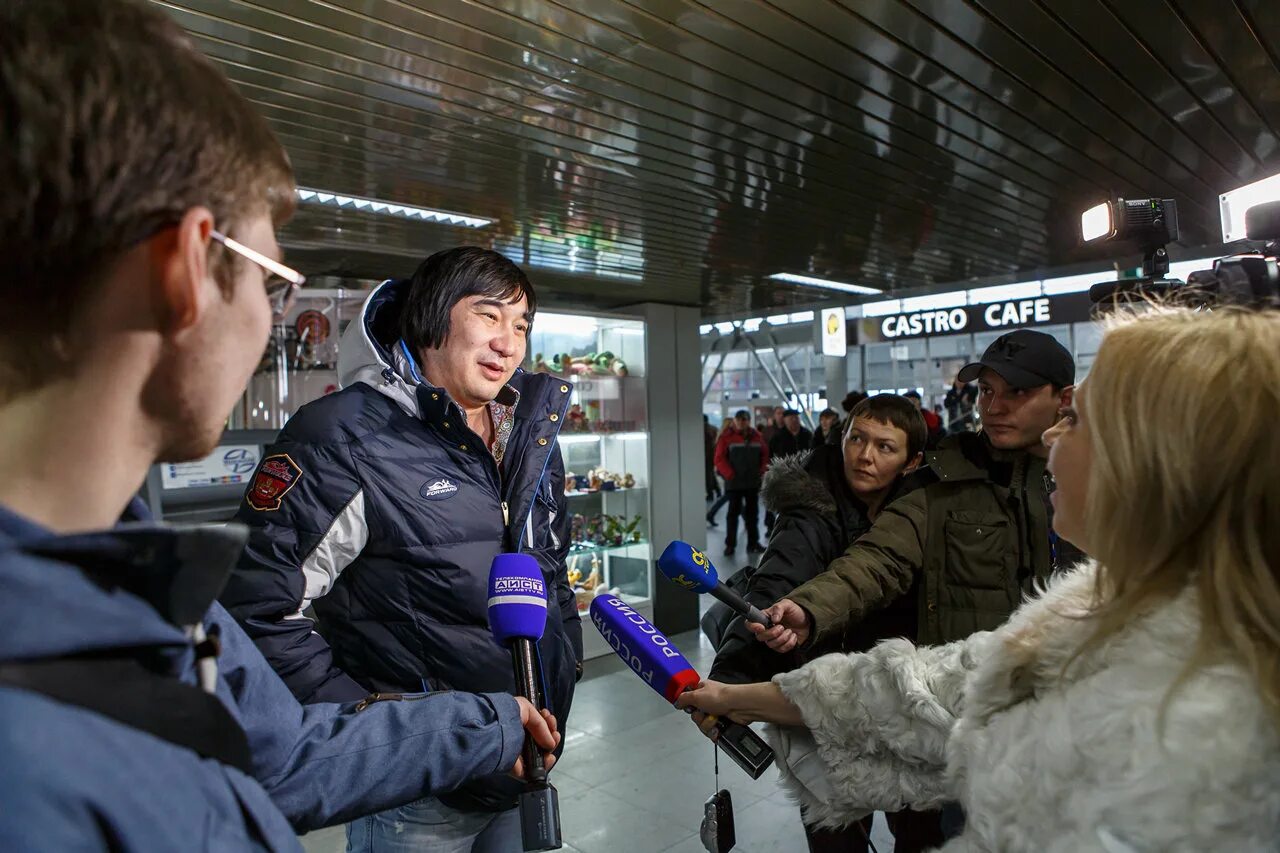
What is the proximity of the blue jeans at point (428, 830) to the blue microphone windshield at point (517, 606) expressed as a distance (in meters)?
0.44

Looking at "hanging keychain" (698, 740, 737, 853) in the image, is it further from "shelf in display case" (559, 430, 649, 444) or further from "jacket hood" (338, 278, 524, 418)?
"shelf in display case" (559, 430, 649, 444)

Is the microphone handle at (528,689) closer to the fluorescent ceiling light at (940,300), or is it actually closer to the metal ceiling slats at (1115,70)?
the metal ceiling slats at (1115,70)

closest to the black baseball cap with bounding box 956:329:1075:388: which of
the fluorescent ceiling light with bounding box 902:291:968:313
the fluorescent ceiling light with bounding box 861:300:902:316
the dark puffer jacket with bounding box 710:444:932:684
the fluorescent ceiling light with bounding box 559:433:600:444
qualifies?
the dark puffer jacket with bounding box 710:444:932:684

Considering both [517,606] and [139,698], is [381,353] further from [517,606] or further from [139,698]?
[139,698]

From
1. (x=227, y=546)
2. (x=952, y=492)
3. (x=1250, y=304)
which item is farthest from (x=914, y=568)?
(x=227, y=546)

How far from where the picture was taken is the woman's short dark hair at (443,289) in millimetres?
1766

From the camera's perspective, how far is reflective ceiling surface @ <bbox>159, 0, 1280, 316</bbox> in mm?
2426

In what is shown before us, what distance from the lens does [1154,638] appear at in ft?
2.84

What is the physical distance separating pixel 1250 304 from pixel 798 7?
1693 mm

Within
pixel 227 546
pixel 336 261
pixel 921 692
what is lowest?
pixel 921 692

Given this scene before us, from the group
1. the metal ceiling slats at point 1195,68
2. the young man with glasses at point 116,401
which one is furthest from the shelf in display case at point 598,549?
the young man with glasses at point 116,401

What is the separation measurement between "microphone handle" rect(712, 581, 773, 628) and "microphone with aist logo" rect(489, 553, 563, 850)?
431mm

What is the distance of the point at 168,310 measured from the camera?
1.90ft

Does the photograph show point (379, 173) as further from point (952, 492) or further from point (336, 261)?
point (952, 492)
